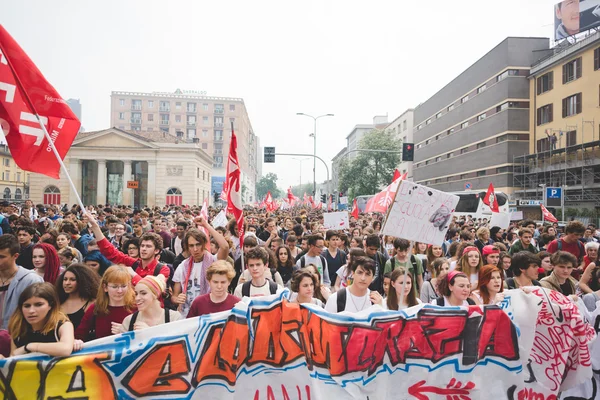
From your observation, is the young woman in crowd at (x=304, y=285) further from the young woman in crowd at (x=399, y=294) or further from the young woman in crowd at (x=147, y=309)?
the young woman in crowd at (x=147, y=309)

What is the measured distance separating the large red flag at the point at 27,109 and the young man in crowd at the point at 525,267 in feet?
17.7

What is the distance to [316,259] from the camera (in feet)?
23.4

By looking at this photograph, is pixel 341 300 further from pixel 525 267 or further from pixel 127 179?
pixel 127 179

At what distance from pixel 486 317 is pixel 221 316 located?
2.27 metres

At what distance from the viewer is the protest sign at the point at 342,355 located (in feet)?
10.8

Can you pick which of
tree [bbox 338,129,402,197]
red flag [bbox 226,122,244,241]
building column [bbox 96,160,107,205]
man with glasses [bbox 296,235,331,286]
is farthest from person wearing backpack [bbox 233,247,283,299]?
building column [bbox 96,160,107,205]

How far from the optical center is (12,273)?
4332 millimetres

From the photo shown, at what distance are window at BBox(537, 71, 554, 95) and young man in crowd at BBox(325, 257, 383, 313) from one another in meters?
41.9

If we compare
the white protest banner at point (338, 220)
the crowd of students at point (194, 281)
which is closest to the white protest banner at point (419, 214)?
the crowd of students at point (194, 281)

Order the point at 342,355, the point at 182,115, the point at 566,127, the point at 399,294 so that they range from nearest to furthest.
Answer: the point at 342,355 < the point at 399,294 < the point at 566,127 < the point at 182,115

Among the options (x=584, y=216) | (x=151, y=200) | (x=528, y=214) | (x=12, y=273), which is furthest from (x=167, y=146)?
(x=12, y=273)

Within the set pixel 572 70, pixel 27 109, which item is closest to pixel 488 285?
pixel 27 109

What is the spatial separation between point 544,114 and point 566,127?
4.60m

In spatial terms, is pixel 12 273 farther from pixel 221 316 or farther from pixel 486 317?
pixel 486 317
